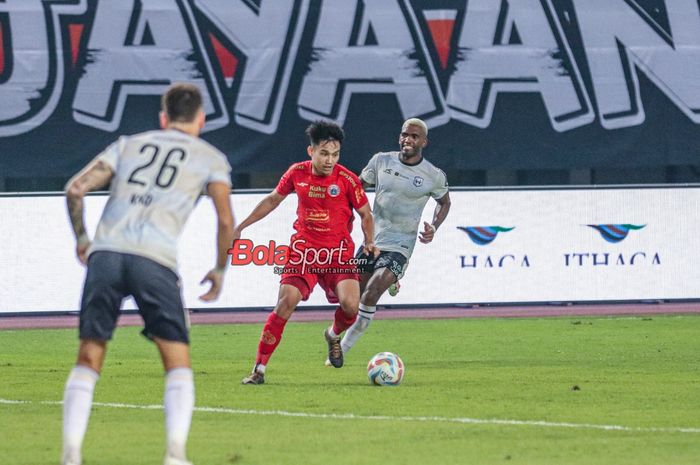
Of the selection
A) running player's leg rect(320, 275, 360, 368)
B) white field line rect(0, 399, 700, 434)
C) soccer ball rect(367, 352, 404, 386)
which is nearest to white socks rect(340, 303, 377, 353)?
running player's leg rect(320, 275, 360, 368)

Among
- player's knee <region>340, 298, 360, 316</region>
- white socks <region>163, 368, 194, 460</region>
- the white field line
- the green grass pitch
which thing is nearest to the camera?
white socks <region>163, 368, 194, 460</region>

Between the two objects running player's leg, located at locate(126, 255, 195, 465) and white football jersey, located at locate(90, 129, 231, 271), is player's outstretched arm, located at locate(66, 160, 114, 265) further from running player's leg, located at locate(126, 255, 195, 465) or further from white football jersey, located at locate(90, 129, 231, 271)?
running player's leg, located at locate(126, 255, 195, 465)

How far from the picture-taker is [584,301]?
23000mm

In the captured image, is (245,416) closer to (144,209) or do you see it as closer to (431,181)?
(144,209)

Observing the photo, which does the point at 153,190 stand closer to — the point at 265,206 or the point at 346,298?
the point at 265,206

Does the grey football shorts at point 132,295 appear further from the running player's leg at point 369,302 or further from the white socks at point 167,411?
the running player's leg at point 369,302

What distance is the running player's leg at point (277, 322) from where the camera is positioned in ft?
40.9

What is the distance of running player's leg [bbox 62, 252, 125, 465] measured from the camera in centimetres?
723

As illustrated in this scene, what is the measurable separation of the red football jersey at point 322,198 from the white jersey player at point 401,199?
142cm

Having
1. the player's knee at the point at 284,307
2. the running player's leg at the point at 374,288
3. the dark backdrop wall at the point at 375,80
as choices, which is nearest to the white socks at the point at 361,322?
the running player's leg at the point at 374,288

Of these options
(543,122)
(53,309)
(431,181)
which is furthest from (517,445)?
(543,122)

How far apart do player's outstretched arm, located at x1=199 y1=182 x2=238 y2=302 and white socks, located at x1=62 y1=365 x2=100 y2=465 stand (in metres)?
0.74

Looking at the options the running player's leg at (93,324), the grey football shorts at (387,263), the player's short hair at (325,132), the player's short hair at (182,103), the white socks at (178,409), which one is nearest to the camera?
the white socks at (178,409)

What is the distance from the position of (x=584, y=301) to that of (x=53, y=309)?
8.01 meters
